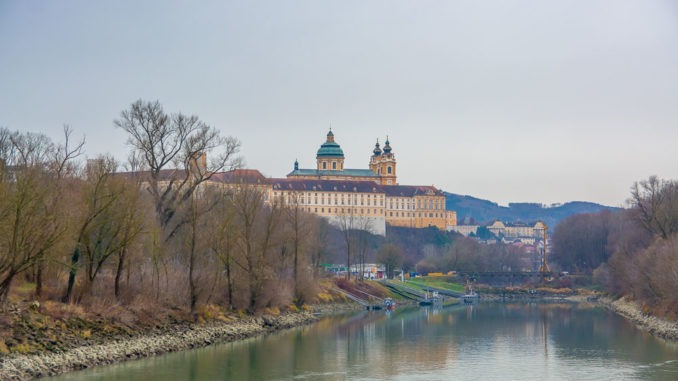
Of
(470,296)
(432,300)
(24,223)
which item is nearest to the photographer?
(24,223)

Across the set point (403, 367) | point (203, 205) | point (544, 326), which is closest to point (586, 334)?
point (544, 326)

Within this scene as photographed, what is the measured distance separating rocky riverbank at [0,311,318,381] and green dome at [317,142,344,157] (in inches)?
4614

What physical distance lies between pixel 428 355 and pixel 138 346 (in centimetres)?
1335

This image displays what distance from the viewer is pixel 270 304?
4875cm

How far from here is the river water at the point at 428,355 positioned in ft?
102

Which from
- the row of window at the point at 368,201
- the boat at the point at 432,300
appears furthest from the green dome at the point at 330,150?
the boat at the point at 432,300

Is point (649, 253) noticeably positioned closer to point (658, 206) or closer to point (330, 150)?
point (658, 206)

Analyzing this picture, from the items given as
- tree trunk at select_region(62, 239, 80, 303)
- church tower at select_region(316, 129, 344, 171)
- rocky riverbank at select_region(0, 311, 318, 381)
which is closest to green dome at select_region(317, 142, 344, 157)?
church tower at select_region(316, 129, 344, 171)

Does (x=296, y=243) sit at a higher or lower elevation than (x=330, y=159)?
lower

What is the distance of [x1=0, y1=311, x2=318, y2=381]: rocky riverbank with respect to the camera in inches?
1065

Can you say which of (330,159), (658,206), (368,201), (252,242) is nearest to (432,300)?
(658,206)

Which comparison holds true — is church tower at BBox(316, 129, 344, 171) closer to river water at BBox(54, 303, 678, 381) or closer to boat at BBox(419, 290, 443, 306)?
boat at BBox(419, 290, 443, 306)

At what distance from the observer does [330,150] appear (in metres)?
166

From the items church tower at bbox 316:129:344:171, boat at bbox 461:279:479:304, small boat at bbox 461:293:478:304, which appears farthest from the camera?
church tower at bbox 316:129:344:171
